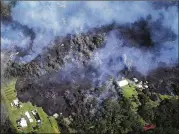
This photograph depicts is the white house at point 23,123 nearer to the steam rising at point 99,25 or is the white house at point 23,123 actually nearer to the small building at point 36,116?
the small building at point 36,116

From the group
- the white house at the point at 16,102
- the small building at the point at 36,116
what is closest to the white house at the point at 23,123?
the small building at the point at 36,116

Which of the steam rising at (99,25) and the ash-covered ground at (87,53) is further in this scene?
the steam rising at (99,25)

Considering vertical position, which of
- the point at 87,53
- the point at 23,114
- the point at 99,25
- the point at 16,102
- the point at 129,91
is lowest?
the point at 129,91

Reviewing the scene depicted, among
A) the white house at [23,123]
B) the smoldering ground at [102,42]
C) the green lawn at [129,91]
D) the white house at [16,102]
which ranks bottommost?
the green lawn at [129,91]

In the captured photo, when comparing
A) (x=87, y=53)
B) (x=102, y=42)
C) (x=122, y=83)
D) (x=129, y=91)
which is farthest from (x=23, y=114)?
(x=102, y=42)

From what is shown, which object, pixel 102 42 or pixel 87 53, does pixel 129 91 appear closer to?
pixel 87 53

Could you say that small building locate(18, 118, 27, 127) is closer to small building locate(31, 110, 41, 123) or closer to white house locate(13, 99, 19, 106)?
small building locate(31, 110, 41, 123)

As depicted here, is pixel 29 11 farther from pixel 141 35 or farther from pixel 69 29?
pixel 141 35

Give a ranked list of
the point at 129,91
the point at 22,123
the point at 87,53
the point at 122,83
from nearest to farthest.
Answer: the point at 22,123 → the point at 129,91 → the point at 122,83 → the point at 87,53
